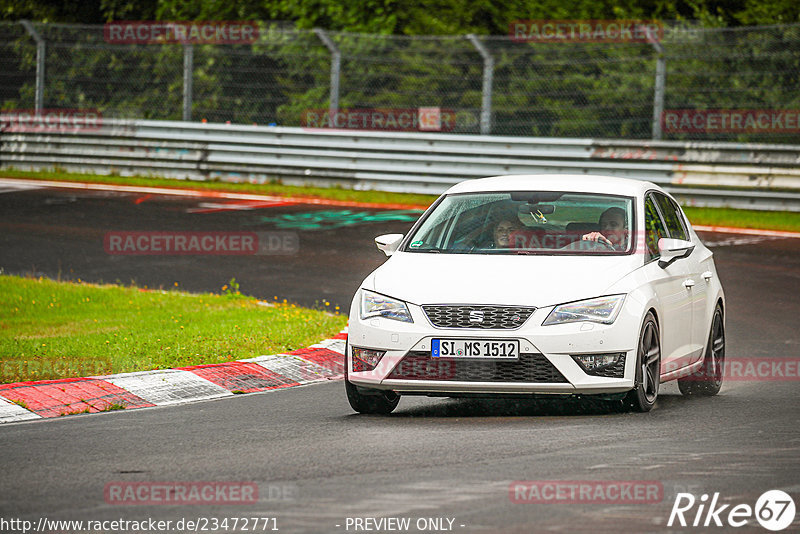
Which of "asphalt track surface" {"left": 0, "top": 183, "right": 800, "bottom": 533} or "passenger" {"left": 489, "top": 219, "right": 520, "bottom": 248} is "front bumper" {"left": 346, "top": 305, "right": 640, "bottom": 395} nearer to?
"asphalt track surface" {"left": 0, "top": 183, "right": 800, "bottom": 533}

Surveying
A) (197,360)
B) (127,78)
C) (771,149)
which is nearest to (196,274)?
(197,360)

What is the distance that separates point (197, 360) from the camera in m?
10.5

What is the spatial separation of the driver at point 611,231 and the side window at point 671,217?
72cm

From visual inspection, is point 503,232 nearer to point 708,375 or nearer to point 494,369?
point 494,369

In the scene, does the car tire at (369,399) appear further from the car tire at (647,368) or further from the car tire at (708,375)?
the car tire at (708,375)

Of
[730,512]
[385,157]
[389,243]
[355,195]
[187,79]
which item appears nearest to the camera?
[730,512]

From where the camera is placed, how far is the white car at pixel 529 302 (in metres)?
8.12

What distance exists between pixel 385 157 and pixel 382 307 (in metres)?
16.1

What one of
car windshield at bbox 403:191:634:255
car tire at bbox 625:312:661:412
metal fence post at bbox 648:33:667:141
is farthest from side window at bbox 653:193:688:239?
metal fence post at bbox 648:33:667:141

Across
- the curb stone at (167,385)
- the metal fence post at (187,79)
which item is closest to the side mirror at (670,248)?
the curb stone at (167,385)

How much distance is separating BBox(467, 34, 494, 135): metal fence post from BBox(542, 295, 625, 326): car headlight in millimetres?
15634

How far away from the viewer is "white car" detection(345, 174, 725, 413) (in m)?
8.12

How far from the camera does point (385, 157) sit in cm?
2442

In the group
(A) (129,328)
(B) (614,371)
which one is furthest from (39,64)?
(B) (614,371)
